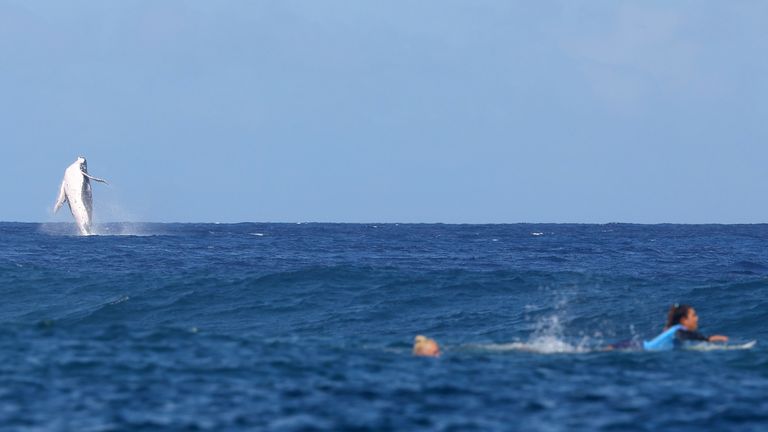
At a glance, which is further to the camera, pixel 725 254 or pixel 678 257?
pixel 725 254

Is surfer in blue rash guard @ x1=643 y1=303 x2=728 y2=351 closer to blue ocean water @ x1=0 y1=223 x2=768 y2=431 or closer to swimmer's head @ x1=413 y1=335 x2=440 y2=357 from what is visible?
blue ocean water @ x1=0 y1=223 x2=768 y2=431

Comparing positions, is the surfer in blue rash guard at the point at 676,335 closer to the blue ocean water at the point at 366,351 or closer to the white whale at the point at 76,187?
the blue ocean water at the point at 366,351

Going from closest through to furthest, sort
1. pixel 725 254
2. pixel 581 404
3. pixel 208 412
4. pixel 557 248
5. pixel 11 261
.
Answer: pixel 208 412
pixel 581 404
pixel 11 261
pixel 725 254
pixel 557 248

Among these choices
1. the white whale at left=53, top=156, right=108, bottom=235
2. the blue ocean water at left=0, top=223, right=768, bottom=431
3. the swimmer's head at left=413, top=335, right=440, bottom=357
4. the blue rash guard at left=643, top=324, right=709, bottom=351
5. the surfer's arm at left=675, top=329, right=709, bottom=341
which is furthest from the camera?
the white whale at left=53, top=156, right=108, bottom=235

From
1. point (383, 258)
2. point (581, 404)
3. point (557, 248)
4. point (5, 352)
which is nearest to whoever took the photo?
point (581, 404)

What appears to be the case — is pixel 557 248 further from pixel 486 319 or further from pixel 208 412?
pixel 208 412

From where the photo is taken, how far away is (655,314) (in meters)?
27.5

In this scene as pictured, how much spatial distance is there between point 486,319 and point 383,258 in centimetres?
1960

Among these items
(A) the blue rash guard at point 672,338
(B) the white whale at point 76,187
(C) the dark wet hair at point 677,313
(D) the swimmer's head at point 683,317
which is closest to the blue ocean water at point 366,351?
(A) the blue rash guard at point 672,338

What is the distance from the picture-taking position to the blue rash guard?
17531 mm

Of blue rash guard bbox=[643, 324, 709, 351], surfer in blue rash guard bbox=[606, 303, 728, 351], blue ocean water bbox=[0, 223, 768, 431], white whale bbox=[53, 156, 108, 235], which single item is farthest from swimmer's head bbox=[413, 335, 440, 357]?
white whale bbox=[53, 156, 108, 235]

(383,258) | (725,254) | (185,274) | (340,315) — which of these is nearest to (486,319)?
(340,315)

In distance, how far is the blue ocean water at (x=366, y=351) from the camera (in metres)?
12.1

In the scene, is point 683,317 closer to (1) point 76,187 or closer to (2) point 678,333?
(2) point 678,333
